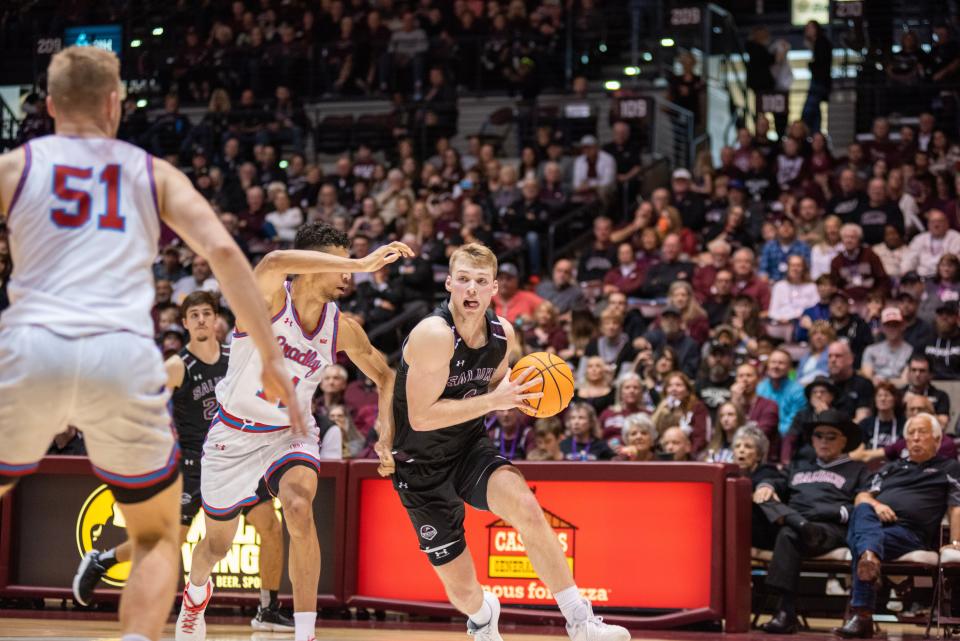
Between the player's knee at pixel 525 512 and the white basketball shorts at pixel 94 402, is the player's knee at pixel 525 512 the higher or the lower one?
the lower one

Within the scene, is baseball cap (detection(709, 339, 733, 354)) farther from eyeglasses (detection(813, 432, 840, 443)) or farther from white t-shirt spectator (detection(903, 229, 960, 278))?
white t-shirt spectator (detection(903, 229, 960, 278))

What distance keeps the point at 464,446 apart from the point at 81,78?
2874mm

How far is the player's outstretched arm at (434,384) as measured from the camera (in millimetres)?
5805

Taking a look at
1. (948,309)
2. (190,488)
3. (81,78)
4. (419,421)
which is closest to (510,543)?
(190,488)

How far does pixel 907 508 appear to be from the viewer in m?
8.90

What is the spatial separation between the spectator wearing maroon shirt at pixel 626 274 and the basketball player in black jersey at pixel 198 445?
634 cm

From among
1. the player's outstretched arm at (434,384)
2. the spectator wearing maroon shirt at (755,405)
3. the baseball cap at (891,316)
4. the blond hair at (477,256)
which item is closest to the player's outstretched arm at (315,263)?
the blond hair at (477,256)

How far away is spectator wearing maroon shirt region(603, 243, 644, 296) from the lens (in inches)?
563

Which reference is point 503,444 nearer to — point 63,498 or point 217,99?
point 63,498

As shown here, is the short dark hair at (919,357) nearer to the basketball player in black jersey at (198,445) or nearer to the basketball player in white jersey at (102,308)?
the basketball player in black jersey at (198,445)

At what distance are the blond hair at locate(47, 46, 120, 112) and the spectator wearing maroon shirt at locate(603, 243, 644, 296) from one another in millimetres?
10446

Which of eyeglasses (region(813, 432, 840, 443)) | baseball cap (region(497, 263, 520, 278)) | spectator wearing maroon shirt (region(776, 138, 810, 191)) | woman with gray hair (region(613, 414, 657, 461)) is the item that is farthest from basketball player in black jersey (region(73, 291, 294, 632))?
spectator wearing maroon shirt (region(776, 138, 810, 191))

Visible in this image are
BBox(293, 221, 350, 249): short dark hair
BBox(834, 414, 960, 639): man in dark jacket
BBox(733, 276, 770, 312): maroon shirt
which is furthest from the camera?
BBox(733, 276, 770, 312): maroon shirt

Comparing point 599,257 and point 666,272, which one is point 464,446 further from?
point 599,257
